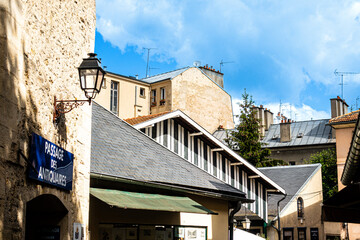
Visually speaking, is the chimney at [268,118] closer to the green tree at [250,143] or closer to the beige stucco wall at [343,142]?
the green tree at [250,143]

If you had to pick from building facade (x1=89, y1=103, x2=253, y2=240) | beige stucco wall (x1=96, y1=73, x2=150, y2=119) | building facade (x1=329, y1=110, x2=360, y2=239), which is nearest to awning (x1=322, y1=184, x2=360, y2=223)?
building facade (x1=89, y1=103, x2=253, y2=240)

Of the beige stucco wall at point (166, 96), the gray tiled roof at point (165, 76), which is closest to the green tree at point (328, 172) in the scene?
the beige stucco wall at point (166, 96)

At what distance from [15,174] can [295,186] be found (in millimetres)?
26160

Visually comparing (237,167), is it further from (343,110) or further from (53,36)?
(343,110)

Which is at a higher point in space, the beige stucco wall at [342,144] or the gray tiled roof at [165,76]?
the gray tiled roof at [165,76]

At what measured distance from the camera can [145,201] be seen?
9.51m

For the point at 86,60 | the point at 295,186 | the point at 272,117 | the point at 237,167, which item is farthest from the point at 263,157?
the point at 86,60

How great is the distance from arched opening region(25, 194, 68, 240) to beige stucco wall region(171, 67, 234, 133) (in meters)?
32.9

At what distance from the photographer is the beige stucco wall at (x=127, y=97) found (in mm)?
38250

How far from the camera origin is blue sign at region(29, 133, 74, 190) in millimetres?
6000

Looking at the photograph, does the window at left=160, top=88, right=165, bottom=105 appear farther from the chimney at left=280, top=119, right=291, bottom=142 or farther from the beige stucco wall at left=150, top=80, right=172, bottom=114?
the chimney at left=280, top=119, right=291, bottom=142

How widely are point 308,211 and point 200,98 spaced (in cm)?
1472

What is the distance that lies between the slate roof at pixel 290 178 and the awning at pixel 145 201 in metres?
18.3

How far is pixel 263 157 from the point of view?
125 feet
